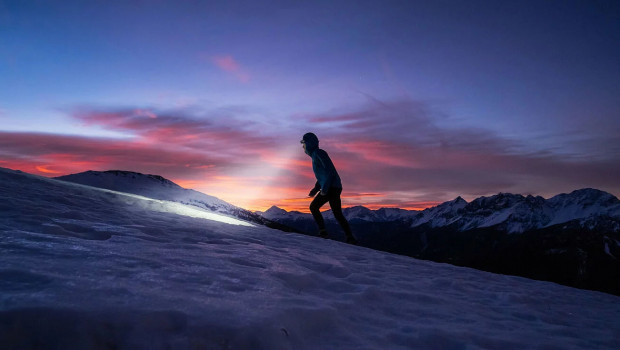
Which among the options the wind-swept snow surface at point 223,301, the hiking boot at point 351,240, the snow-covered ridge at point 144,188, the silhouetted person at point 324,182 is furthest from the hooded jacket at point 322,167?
the snow-covered ridge at point 144,188

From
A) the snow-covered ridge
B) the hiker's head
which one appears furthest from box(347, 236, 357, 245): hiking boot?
the snow-covered ridge

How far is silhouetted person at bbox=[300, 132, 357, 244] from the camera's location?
37.0 feet

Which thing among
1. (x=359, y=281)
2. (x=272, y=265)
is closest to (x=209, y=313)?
(x=272, y=265)

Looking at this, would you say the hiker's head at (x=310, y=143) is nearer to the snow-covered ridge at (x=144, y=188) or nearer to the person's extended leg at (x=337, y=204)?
the person's extended leg at (x=337, y=204)

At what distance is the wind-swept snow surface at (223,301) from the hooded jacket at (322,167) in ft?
16.7

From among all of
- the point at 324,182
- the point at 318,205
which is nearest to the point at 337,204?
the point at 318,205

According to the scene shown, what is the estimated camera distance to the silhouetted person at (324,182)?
11289mm

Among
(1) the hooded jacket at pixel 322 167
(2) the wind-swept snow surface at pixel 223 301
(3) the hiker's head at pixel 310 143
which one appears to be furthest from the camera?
(3) the hiker's head at pixel 310 143

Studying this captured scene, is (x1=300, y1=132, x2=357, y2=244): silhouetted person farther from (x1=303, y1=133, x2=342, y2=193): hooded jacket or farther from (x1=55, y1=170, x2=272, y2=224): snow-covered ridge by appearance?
(x1=55, y1=170, x2=272, y2=224): snow-covered ridge

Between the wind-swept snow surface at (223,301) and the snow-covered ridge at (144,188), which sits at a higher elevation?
the snow-covered ridge at (144,188)

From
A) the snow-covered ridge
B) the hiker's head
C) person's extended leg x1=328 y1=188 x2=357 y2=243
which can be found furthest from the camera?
the snow-covered ridge

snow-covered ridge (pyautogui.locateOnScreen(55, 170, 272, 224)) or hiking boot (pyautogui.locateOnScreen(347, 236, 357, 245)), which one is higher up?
snow-covered ridge (pyautogui.locateOnScreen(55, 170, 272, 224))

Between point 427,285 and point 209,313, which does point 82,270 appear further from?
point 427,285

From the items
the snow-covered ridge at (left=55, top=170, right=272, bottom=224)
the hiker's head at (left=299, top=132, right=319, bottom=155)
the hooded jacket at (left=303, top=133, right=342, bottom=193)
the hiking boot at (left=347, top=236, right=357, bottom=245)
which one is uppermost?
the hiker's head at (left=299, top=132, right=319, bottom=155)
